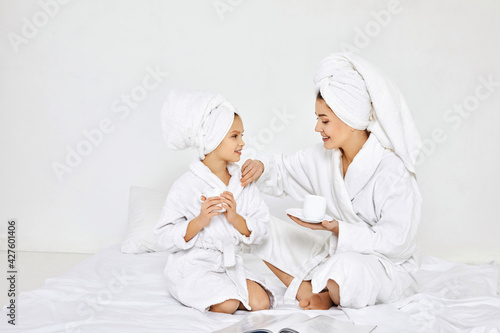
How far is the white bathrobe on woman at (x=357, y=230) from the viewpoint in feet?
7.52

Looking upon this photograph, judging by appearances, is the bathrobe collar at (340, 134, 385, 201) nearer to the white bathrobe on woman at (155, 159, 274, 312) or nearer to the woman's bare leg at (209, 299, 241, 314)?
the white bathrobe on woman at (155, 159, 274, 312)

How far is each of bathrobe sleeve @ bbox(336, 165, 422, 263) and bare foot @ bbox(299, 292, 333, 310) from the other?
0.69 ft

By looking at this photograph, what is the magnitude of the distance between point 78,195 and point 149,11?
140 centimetres

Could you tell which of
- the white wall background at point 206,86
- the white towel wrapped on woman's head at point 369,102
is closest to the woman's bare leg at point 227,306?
the white towel wrapped on woman's head at point 369,102

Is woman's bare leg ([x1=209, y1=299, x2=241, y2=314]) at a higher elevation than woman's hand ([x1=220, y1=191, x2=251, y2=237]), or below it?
below

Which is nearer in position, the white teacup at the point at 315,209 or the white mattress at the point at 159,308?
the white mattress at the point at 159,308

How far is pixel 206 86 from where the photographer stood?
3.89 metres

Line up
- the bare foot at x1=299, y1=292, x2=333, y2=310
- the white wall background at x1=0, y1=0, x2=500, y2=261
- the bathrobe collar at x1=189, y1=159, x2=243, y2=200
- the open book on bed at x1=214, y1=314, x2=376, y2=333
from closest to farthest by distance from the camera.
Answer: the open book on bed at x1=214, y1=314, x2=376, y2=333 < the bare foot at x1=299, y1=292, x2=333, y2=310 < the bathrobe collar at x1=189, y1=159, x2=243, y2=200 < the white wall background at x1=0, y1=0, x2=500, y2=261

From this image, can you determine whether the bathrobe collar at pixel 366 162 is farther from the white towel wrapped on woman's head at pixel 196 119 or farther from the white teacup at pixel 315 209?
the white towel wrapped on woman's head at pixel 196 119

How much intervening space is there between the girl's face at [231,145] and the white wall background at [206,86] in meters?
1.42

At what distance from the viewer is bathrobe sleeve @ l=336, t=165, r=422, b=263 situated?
93.6 inches

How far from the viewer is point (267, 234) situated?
251 cm

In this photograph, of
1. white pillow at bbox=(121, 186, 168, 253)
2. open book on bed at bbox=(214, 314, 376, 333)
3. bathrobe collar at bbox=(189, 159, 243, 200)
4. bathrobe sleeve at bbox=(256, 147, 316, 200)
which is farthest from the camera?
white pillow at bbox=(121, 186, 168, 253)

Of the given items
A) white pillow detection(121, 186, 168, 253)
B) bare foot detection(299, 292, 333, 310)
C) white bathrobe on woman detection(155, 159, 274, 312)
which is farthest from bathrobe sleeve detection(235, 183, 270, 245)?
white pillow detection(121, 186, 168, 253)
